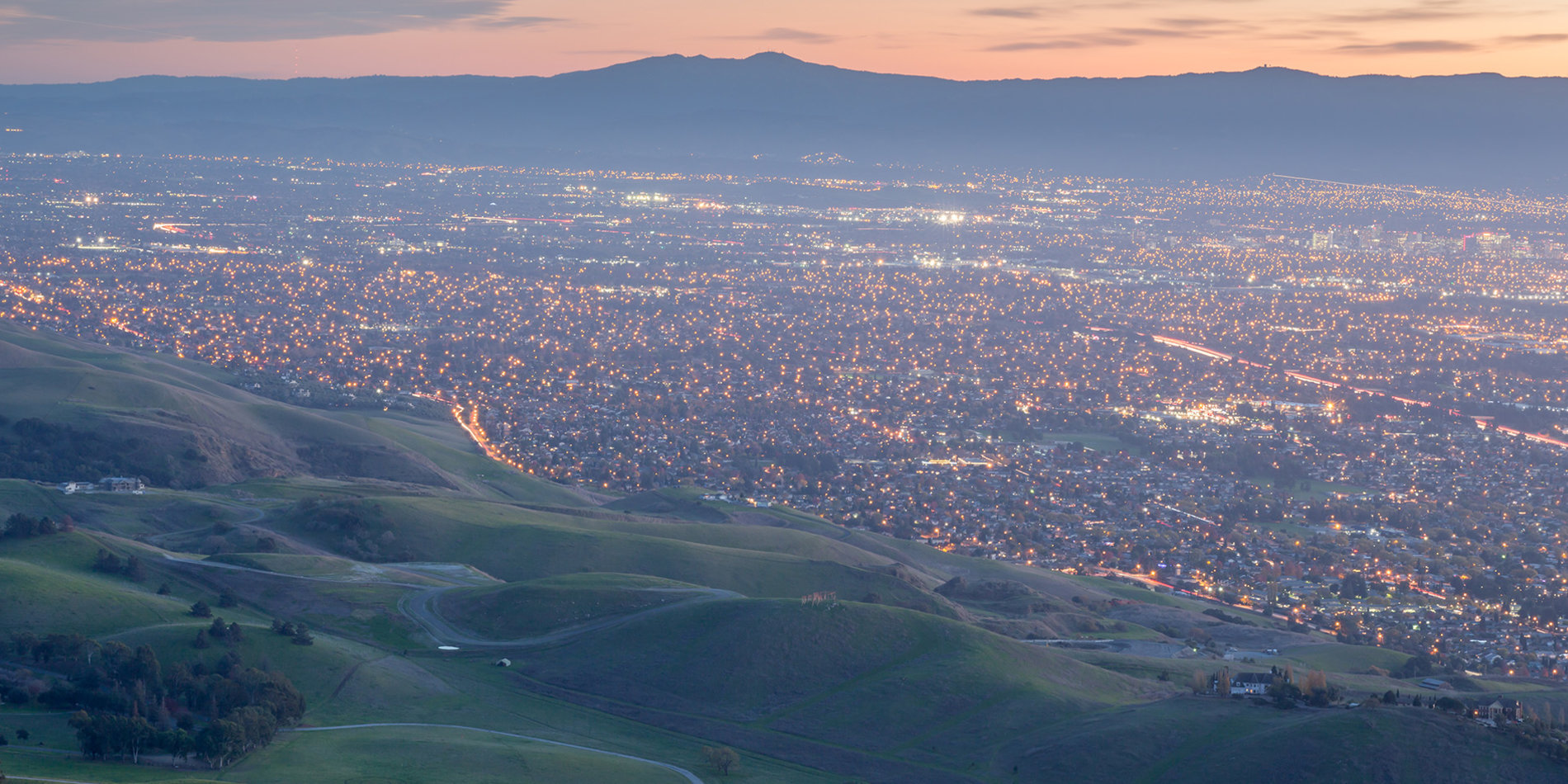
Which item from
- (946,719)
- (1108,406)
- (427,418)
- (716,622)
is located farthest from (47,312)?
(946,719)

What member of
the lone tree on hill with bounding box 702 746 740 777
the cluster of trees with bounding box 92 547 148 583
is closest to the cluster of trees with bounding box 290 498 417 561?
the cluster of trees with bounding box 92 547 148 583

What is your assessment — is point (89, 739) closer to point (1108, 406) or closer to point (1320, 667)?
point (1320, 667)

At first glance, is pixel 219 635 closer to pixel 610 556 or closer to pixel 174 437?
pixel 610 556

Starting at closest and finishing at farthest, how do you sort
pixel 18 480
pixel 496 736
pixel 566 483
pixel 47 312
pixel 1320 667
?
pixel 496 736
pixel 1320 667
pixel 18 480
pixel 566 483
pixel 47 312

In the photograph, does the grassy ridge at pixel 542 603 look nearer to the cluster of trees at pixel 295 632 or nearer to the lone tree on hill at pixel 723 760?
the cluster of trees at pixel 295 632

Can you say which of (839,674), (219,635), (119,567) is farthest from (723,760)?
(119,567)

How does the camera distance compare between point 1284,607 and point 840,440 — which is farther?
point 840,440
